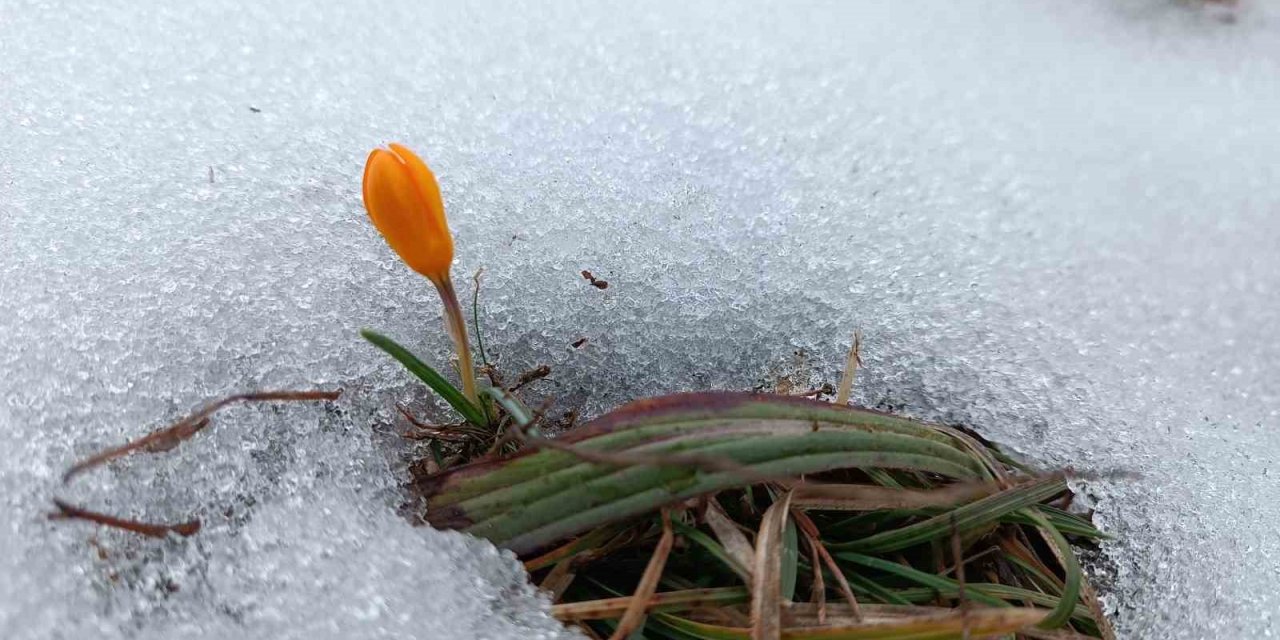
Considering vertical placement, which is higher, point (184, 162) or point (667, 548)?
point (184, 162)

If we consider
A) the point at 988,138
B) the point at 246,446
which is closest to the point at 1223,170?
the point at 988,138

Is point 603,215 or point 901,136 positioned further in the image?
point 901,136

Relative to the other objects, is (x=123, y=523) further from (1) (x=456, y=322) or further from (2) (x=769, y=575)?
(2) (x=769, y=575)

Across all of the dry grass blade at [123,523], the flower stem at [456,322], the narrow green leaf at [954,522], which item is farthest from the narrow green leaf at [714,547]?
the dry grass blade at [123,523]

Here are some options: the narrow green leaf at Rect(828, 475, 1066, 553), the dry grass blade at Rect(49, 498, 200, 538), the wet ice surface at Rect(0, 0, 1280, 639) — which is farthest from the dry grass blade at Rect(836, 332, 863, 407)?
the dry grass blade at Rect(49, 498, 200, 538)

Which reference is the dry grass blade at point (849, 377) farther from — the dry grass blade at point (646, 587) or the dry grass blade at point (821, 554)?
the dry grass blade at point (646, 587)

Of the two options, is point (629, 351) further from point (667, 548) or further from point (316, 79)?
point (316, 79)

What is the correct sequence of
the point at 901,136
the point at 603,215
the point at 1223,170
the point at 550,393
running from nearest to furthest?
the point at 550,393
the point at 603,215
the point at 901,136
the point at 1223,170

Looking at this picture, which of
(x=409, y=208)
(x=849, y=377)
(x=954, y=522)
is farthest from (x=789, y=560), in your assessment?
(x=409, y=208)
